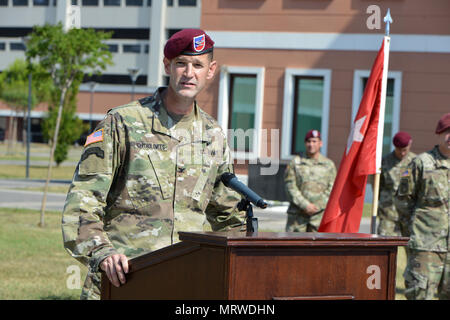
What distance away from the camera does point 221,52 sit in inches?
784

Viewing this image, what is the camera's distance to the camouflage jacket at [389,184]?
11.3m

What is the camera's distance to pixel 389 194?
11477 millimetres

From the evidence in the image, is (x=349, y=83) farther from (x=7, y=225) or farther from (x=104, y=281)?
(x=104, y=281)

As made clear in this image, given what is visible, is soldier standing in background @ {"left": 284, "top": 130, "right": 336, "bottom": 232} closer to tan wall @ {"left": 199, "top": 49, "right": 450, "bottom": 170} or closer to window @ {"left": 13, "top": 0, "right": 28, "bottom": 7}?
tan wall @ {"left": 199, "top": 49, "right": 450, "bottom": 170}

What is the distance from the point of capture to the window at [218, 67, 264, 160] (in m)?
19.9

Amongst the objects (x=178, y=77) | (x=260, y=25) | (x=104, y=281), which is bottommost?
(x=104, y=281)

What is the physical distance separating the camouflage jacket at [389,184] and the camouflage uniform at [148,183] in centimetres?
805

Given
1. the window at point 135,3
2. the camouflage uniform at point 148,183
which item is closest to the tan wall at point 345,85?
the camouflage uniform at point 148,183

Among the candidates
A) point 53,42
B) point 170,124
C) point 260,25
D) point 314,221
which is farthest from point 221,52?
point 170,124

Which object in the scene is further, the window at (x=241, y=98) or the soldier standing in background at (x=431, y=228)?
the window at (x=241, y=98)

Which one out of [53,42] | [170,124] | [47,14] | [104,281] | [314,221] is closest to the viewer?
[104,281]

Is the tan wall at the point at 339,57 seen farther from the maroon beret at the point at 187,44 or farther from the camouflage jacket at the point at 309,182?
the maroon beret at the point at 187,44

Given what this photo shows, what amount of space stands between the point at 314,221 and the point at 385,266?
7470 millimetres

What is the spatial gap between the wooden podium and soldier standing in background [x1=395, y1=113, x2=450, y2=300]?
4.94 meters
